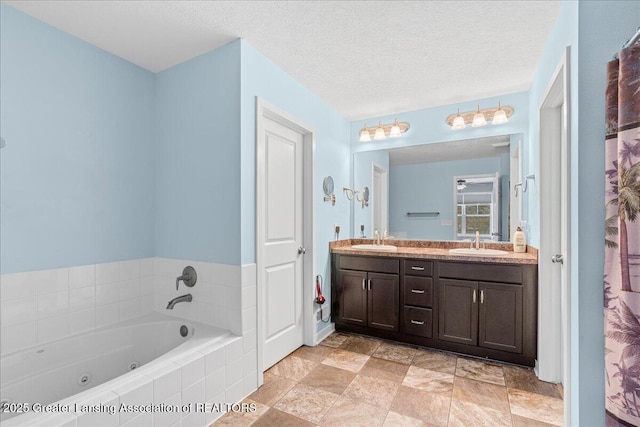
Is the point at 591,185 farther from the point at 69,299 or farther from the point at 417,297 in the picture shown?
the point at 69,299

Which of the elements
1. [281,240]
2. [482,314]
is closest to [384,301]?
[482,314]

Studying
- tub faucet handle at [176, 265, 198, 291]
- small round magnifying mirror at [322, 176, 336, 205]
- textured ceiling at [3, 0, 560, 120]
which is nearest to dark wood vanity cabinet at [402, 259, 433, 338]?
small round magnifying mirror at [322, 176, 336, 205]

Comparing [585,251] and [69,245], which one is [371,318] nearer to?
[585,251]

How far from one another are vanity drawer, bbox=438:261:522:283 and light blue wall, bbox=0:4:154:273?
2.50 meters

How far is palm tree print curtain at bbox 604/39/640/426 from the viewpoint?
1089 mm

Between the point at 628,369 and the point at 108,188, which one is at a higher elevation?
the point at 108,188

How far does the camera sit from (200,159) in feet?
7.34

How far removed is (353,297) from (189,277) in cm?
155

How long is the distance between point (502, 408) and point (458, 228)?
5.40 feet

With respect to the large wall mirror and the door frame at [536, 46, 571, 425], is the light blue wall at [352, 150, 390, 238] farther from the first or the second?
the door frame at [536, 46, 571, 425]

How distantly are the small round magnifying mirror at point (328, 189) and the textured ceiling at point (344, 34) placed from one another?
0.91 meters

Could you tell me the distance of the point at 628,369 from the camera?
111 centimetres

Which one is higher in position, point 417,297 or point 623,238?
point 623,238

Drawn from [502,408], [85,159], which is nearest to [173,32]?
[85,159]
